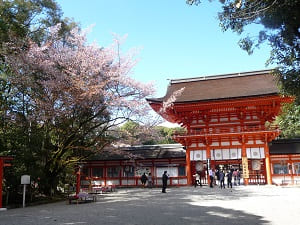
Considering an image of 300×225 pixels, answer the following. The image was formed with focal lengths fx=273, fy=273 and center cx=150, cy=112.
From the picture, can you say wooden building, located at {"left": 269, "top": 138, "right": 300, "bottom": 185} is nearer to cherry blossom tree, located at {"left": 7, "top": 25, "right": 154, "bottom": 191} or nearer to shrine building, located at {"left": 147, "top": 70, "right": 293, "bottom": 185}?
shrine building, located at {"left": 147, "top": 70, "right": 293, "bottom": 185}

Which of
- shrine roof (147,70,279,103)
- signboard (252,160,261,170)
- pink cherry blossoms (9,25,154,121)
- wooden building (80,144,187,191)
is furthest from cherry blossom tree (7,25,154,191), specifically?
signboard (252,160,261,170)

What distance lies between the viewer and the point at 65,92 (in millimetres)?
13531

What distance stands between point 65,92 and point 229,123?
38.5ft

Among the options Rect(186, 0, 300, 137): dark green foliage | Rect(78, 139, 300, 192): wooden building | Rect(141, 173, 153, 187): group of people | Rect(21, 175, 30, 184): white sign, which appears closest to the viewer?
Rect(186, 0, 300, 137): dark green foliage

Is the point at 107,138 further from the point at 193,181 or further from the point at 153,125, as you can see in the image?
the point at 193,181

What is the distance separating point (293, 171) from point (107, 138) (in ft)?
44.7

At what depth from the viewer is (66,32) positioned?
56.2 feet

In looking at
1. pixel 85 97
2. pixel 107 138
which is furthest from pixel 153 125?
pixel 85 97

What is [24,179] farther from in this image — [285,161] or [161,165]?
[285,161]

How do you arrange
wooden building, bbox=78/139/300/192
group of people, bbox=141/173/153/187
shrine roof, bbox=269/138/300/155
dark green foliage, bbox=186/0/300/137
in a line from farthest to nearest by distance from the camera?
group of people, bbox=141/173/153/187, shrine roof, bbox=269/138/300/155, wooden building, bbox=78/139/300/192, dark green foliage, bbox=186/0/300/137

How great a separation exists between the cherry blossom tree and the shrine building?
12.2 feet

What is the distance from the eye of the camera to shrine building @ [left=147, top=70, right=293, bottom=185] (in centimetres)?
1781

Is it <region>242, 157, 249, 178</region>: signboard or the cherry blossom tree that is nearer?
the cherry blossom tree

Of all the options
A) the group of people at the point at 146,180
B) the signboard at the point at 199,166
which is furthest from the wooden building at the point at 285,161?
the group of people at the point at 146,180
